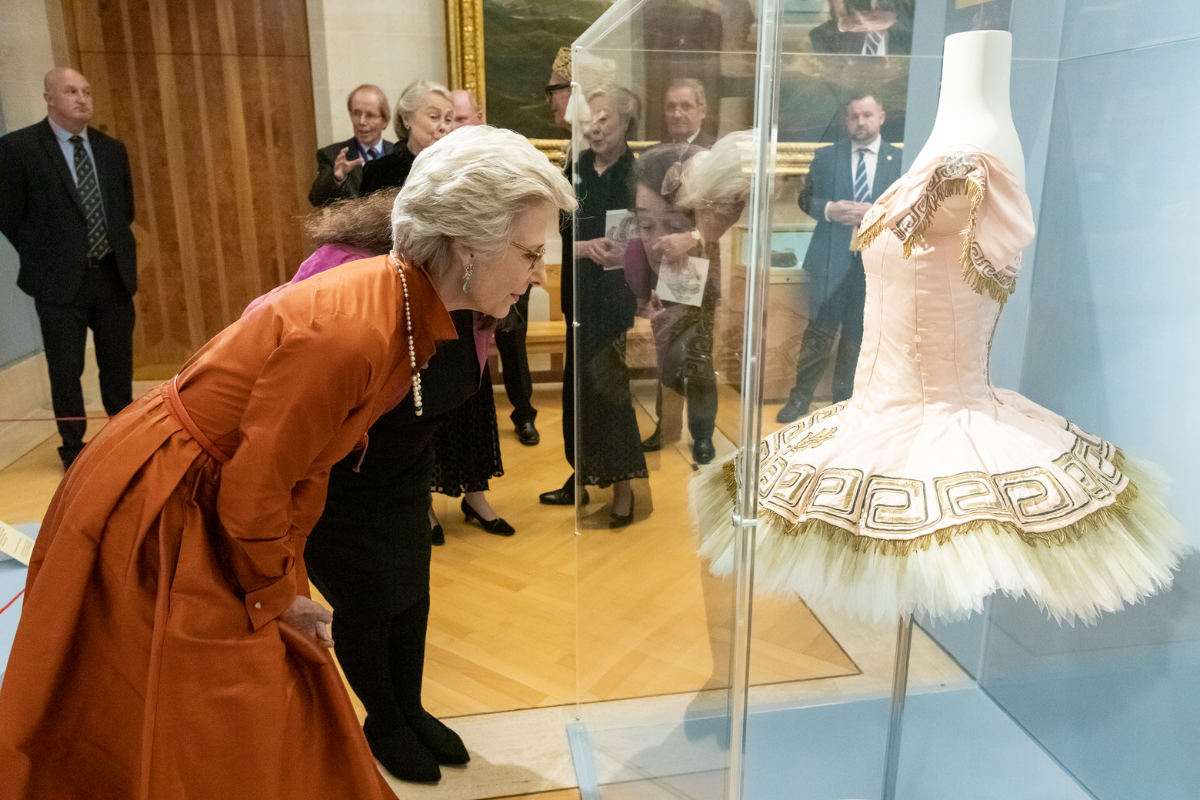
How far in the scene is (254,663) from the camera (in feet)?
3.92

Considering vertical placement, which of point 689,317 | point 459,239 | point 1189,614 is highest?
point 459,239

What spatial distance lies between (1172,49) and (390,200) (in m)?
1.33

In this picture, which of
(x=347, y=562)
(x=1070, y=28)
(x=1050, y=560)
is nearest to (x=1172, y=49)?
(x=1070, y=28)

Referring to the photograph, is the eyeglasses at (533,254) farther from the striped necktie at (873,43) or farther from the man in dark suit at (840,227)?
the striped necktie at (873,43)

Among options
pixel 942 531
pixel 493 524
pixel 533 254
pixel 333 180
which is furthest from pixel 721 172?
pixel 333 180

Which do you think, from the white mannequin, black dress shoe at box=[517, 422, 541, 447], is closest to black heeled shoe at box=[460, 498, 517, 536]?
black dress shoe at box=[517, 422, 541, 447]

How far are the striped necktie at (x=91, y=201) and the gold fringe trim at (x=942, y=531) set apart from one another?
3.29 meters

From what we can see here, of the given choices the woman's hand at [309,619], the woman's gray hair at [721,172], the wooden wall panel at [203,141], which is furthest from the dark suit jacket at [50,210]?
the woman's gray hair at [721,172]

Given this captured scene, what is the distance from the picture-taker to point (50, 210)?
3.50 m

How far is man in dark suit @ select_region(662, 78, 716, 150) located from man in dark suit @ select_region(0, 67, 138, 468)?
10.1 feet

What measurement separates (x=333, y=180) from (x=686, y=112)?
94.9 inches

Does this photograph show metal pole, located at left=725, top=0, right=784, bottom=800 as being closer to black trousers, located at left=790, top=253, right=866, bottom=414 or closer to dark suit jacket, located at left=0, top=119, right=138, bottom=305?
black trousers, located at left=790, top=253, right=866, bottom=414

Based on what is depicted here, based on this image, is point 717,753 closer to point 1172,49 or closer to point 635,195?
point 635,195

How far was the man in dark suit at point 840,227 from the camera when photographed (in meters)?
1.97
